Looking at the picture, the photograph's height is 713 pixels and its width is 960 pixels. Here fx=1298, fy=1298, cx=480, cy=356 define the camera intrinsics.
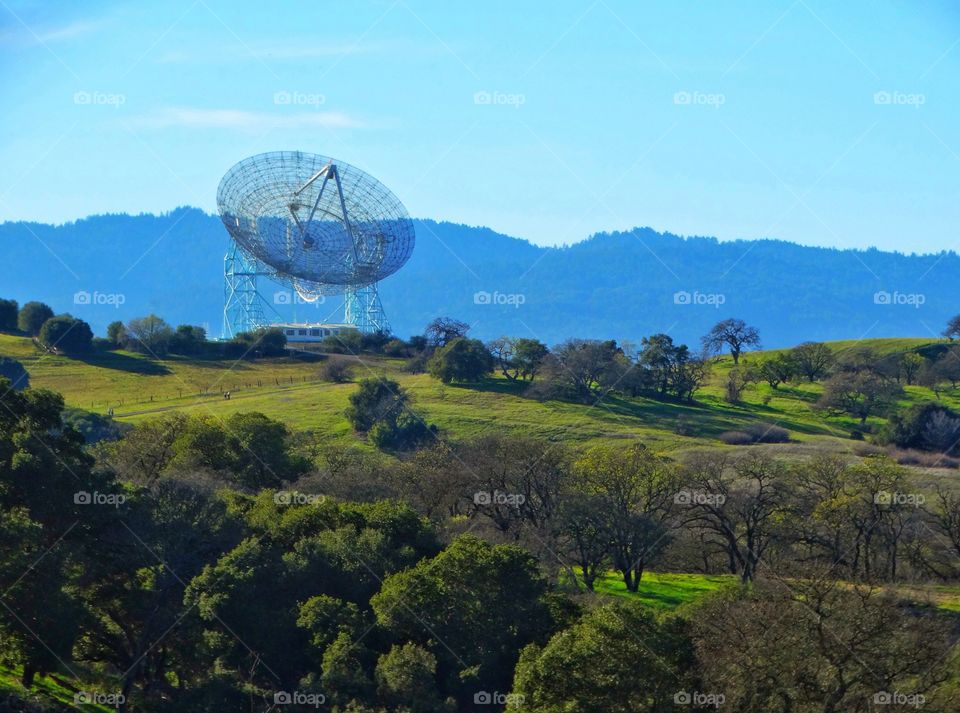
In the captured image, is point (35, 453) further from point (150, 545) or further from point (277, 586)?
point (277, 586)

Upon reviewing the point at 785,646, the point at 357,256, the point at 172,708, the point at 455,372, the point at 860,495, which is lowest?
the point at 172,708

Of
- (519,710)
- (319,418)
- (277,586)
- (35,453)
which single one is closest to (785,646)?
(519,710)

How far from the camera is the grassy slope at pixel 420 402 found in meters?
86.9

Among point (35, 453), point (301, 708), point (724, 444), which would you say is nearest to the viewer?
point (301, 708)

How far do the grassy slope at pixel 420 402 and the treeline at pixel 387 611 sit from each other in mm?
33671

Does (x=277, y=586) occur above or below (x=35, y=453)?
below

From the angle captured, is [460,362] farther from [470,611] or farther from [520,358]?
[470,611]

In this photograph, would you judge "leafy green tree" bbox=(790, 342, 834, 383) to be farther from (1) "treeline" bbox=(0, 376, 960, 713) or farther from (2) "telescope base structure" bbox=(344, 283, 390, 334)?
(1) "treeline" bbox=(0, 376, 960, 713)

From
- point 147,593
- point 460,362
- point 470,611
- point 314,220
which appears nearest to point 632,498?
point 470,611

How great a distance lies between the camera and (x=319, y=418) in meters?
88.9

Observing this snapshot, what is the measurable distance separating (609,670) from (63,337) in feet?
292

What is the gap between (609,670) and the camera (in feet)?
111

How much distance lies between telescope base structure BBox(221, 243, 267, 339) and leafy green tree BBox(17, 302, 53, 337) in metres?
17.0

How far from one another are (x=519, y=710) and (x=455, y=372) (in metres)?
70.0
